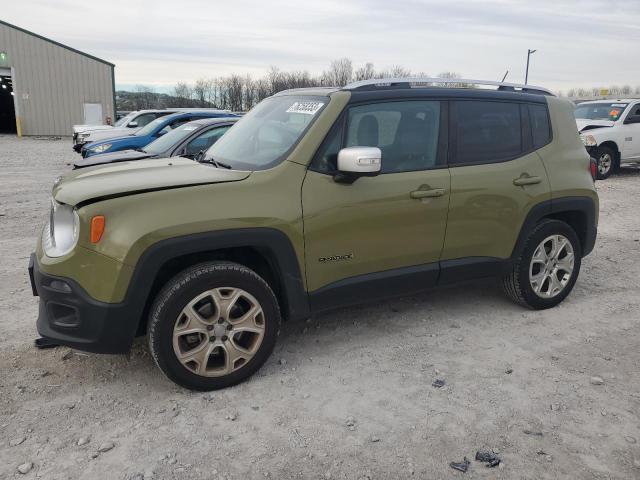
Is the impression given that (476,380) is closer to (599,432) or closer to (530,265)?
(599,432)

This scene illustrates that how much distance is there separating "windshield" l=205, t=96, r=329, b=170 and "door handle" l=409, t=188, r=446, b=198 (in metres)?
0.87

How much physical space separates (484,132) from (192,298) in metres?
→ 2.53

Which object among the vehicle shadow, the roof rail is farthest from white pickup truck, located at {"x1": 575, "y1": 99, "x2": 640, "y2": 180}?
the roof rail

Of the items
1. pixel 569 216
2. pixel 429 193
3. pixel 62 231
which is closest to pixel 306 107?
pixel 429 193

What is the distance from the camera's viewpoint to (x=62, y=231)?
309cm

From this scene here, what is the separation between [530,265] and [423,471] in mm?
2353

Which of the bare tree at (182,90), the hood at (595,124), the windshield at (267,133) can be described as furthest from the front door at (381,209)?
the bare tree at (182,90)

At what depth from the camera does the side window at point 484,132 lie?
3967mm

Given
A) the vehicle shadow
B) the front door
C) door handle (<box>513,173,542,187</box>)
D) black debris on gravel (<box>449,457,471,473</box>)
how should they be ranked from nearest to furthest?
1. black debris on gravel (<box>449,457,471,473</box>)
2. the front door
3. door handle (<box>513,173,542,187</box>)
4. the vehicle shadow

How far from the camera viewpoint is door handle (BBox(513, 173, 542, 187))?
4.16 meters

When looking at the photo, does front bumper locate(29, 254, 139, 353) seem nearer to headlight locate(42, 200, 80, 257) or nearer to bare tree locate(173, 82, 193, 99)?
headlight locate(42, 200, 80, 257)

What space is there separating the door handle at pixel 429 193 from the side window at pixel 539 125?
3.61 feet

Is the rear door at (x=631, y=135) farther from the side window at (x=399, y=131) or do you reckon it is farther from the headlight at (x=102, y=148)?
the headlight at (x=102, y=148)

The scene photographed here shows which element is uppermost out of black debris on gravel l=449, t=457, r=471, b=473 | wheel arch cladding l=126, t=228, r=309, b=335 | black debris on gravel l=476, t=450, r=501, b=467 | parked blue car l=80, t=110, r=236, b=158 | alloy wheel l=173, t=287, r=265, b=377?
parked blue car l=80, t=110, r=236, b=158
